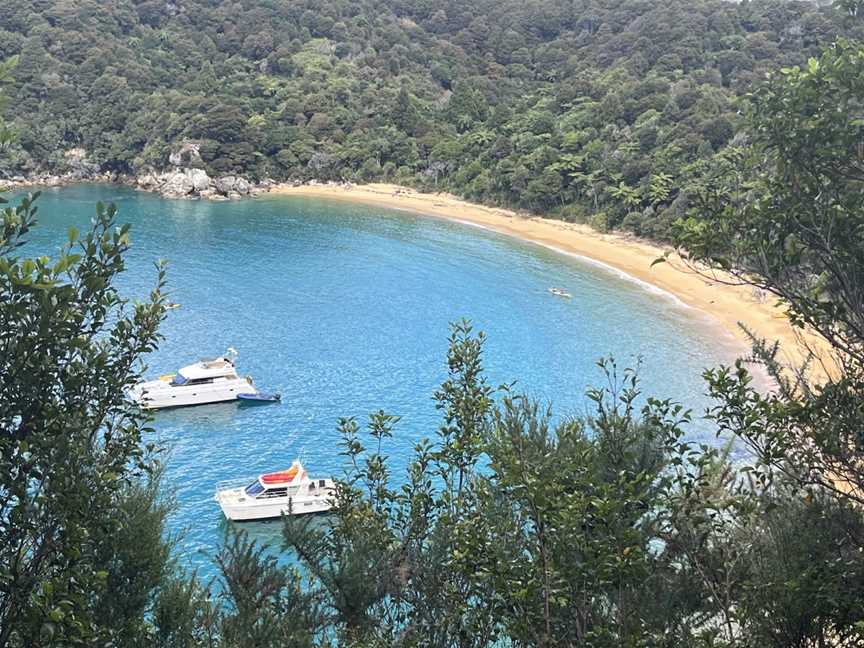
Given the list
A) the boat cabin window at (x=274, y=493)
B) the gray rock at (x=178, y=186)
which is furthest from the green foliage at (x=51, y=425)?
the gray rock at (x=178, y=186)

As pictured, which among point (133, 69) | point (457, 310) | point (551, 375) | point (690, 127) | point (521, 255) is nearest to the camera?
point (551, 375)

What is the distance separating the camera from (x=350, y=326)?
37.2m

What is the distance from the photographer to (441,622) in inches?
276

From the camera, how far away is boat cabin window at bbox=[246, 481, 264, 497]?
20.9 m

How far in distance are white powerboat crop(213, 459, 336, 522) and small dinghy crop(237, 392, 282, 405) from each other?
6.48m

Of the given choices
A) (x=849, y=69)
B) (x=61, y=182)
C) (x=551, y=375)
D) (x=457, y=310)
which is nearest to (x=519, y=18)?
(x=61, y=182)

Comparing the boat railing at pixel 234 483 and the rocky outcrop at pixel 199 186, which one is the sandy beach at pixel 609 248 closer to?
the rocky outcrop at pixel 199 186

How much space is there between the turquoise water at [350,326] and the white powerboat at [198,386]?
1.83 feet

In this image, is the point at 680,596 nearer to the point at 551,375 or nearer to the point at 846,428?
the point at 846,428

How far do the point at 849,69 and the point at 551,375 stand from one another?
25.4 meters

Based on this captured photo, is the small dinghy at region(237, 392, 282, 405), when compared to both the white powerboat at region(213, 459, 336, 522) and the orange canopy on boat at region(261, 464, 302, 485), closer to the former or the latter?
the white powerboat at region(213, 459, 336, 522)

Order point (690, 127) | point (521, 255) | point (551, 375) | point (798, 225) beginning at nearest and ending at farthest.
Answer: point (798, 225)
point (551, 375)
point (521, 255)
point (690, 127)

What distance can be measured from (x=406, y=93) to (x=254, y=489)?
2990 inches

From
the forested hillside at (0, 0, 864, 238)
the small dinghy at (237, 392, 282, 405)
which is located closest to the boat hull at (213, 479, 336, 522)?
the small dinghy at (237, 392, 282, 405)
